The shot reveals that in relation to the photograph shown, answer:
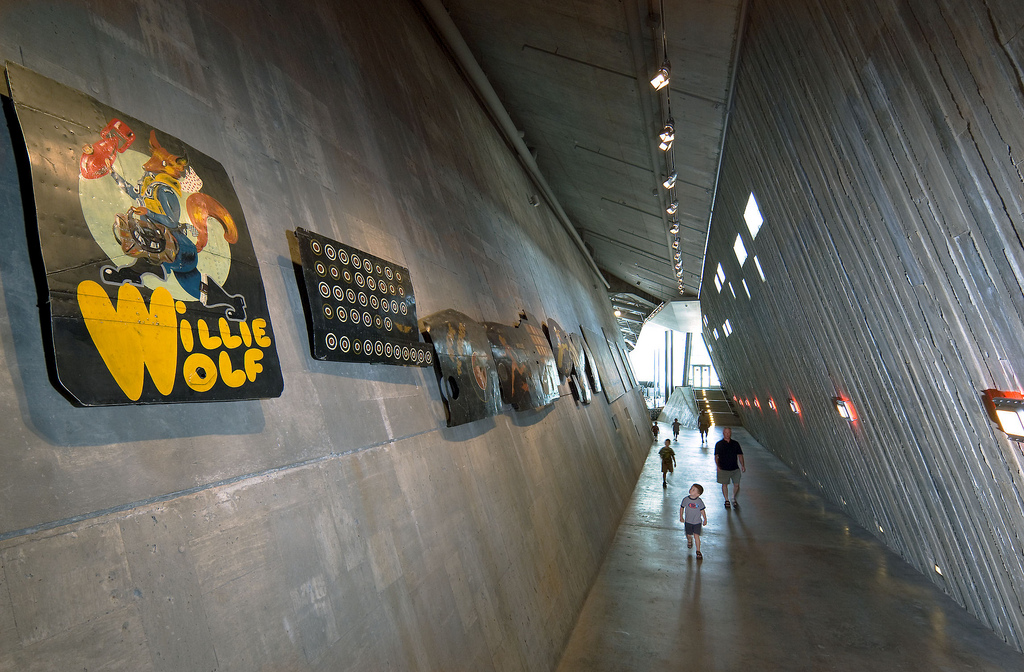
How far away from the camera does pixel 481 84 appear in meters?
Answer: 9.41

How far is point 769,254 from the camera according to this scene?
7.53 metres

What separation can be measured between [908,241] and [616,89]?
19.6ft

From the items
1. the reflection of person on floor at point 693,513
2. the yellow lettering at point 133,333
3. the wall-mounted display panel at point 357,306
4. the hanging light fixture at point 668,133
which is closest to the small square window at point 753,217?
the hanging light fixture at point 668,133

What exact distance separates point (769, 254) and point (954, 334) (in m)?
4.02

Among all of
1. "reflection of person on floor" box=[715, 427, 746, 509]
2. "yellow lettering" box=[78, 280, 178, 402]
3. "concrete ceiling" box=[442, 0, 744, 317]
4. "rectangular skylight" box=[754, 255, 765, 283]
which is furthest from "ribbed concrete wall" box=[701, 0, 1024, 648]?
"yellow lettering" box=[78, 280, 178, 402]

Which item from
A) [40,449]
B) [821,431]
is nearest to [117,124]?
[40,449]

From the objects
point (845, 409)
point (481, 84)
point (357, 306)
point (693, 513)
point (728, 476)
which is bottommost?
point (728, 476)

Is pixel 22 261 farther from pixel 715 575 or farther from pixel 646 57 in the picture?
pixel 646 57

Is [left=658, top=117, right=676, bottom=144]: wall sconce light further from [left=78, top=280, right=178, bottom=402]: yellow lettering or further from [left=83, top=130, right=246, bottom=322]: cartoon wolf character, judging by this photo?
[left=78, top=280, right=178, bottom=402]: yellow lettering

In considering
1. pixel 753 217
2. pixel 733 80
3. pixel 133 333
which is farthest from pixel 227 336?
pixel 753 217

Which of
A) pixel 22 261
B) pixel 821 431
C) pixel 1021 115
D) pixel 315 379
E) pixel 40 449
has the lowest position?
pixel 821 431

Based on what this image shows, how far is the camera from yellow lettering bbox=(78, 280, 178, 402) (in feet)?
6.23

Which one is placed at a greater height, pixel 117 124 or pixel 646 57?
pixel 646 57

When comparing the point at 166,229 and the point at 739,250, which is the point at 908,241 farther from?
the point at 739,250
